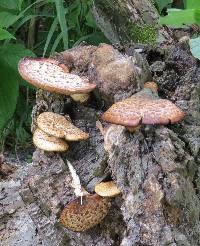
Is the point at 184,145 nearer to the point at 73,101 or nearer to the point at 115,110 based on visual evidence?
the point at 115,110

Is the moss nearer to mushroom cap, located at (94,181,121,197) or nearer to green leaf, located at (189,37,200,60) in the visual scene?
green leaf, located at (189,37,200,60)

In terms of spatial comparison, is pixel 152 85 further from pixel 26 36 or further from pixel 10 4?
pixel 26 36

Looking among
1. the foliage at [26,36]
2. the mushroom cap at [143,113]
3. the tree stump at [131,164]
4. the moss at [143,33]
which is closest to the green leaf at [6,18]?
the foliage at [26,36]

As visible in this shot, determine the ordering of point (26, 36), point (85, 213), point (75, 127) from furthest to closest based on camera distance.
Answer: point (26, 36)
point (75, 127)
point (85, 213)

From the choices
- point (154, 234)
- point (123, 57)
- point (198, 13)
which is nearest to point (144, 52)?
point (123, 57)

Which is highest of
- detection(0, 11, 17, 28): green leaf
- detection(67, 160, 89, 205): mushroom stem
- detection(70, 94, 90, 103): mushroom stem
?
detection(0, 11, 17, 28): green leaf

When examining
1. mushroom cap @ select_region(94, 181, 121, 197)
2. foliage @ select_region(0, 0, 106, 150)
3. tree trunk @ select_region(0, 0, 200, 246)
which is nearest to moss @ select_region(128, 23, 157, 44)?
tree trunk @ select_region(0, 0, 200, 246)


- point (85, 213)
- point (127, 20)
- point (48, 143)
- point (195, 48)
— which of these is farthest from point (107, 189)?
point (127, 20)
